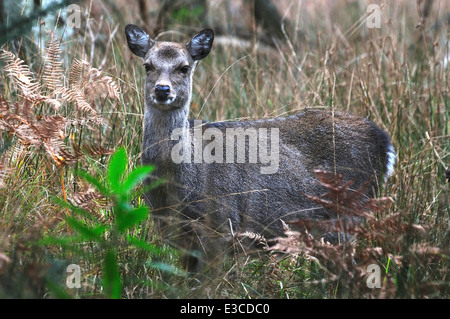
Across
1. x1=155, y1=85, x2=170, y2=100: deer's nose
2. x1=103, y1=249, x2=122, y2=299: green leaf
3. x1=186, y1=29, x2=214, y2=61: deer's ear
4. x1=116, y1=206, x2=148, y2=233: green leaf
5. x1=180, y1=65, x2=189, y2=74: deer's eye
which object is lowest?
x1=103, y1=249, x2=122, y2=299: green leaf

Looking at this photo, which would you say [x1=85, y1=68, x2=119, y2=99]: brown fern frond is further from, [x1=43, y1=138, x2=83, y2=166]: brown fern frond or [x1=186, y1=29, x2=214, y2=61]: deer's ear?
[x1=186, y1=29, x2=214, y2=61]: deer's ear

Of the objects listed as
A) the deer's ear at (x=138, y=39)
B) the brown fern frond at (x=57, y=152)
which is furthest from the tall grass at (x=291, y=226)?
the deer's ear at (x=138, y=39)

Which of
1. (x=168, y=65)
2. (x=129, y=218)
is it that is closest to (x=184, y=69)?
(x=168, y=65)

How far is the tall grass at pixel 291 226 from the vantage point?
146 inches

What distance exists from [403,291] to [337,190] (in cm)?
67

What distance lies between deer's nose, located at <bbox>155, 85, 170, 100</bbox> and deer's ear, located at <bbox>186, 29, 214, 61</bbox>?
0.75 meters

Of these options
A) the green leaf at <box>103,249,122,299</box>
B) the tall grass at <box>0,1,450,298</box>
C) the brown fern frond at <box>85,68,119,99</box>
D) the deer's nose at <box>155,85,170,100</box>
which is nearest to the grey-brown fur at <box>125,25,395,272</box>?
the deer's nose at <box>155,85,170,100</box>

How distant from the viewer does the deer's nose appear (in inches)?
190

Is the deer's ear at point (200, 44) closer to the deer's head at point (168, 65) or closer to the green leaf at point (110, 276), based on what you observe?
the deer's head at point (168, 65)

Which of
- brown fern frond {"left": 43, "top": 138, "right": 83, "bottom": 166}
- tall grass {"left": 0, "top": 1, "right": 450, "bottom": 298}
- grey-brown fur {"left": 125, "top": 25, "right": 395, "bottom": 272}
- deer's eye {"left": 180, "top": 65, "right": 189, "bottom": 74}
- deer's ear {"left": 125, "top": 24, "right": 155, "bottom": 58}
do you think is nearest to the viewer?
tall grass {"left": 0, "top": 1, "right": 450, "bottom": 298}

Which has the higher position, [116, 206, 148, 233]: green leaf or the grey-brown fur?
the grey-brown fur

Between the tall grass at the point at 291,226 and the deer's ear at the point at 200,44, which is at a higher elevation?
the deer's ear at the point at 200,44
